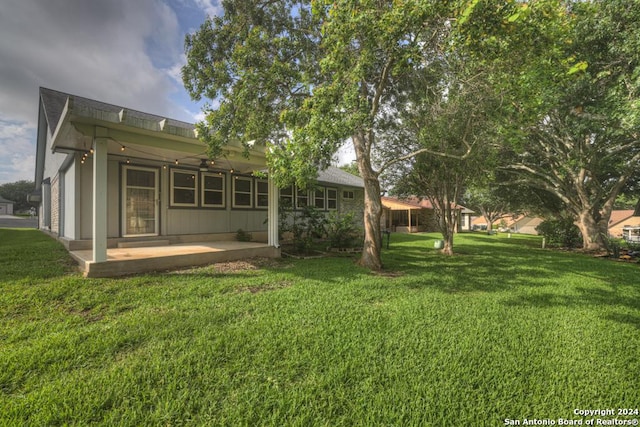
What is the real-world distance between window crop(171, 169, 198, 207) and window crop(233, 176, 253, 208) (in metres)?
1.42

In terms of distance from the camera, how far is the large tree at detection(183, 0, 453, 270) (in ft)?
15.3

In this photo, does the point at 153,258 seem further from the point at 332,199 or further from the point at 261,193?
the point at 332,199

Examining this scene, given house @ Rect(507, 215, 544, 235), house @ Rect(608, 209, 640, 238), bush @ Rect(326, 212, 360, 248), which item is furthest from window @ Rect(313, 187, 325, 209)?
house @ Rect(507, 215, 544, 235)

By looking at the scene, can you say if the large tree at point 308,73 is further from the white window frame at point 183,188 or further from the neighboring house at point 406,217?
the neighboring house at point 406,217

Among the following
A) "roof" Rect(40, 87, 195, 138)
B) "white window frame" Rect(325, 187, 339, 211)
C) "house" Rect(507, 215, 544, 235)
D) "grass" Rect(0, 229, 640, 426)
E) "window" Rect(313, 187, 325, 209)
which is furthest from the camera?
"house" Rect(507, 215, 544, 235)

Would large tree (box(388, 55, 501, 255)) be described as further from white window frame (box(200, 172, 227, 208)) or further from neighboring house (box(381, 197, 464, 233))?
neighboring house (box(381, 197, 464, 233))

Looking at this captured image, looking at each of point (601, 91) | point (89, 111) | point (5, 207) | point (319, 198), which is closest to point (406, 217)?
point (319, 198)

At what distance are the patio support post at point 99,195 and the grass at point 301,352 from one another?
595mm

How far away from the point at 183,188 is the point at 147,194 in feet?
3.36

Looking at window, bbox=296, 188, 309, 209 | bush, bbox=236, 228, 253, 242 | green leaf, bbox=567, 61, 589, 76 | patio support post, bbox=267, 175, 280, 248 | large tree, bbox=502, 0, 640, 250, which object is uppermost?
large tree, bbox=502, 0, 640, 250

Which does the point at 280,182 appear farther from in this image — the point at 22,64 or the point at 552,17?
the point at 22,64

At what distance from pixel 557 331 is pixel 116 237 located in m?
9.67

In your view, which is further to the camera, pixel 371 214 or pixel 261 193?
pixel 261 193

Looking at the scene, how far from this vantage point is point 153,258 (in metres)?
5.77
